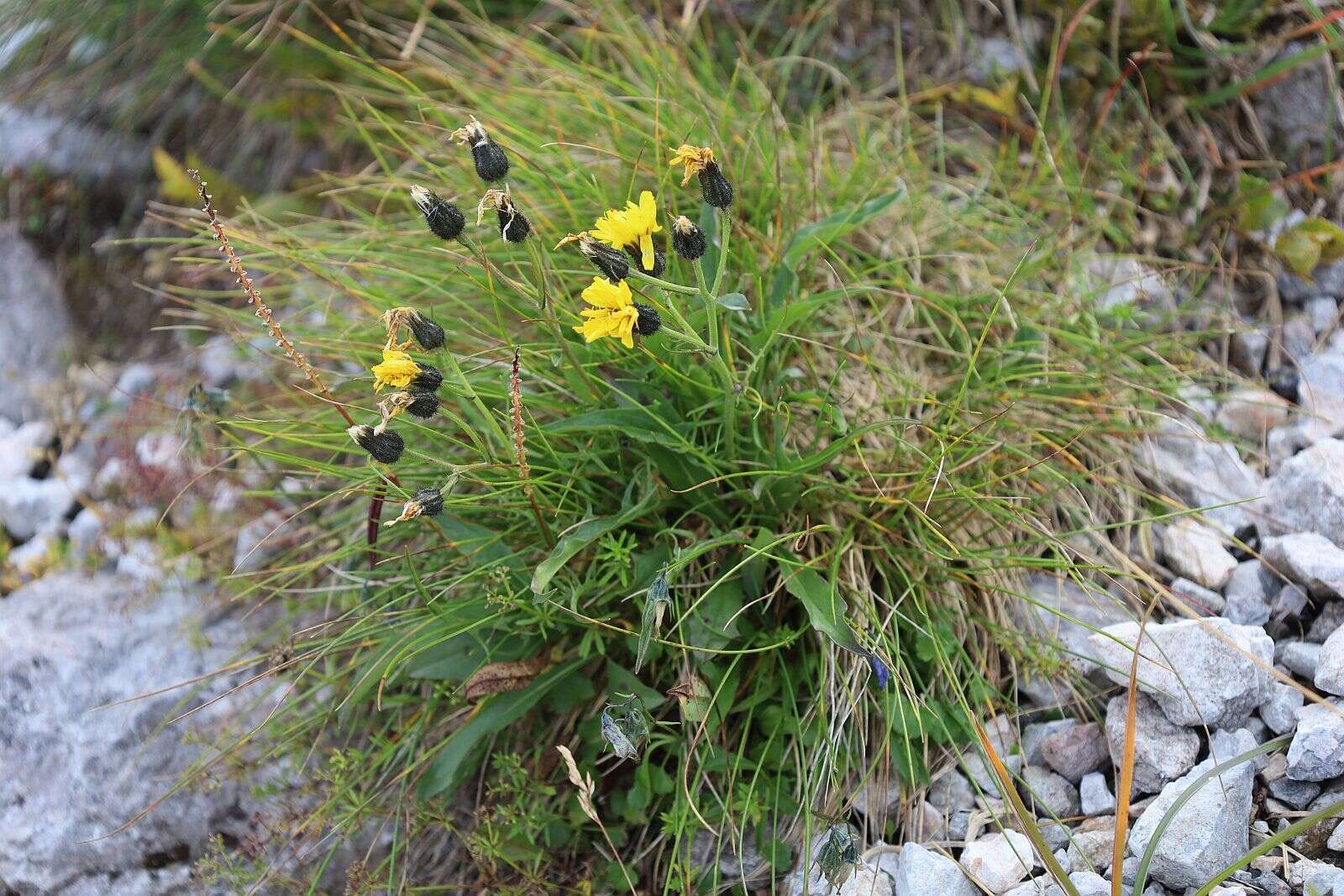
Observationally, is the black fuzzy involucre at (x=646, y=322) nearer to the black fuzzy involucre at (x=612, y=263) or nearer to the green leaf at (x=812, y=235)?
the black fuzzy involucre at (x=612, y=263)

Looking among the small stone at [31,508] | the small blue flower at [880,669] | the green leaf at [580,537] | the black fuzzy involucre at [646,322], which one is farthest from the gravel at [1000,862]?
the small stone at [31,508]

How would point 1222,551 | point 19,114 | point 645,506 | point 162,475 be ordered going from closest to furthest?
1. point 645,506
2. point 1222,551
3. point 162,475
4. point 19,114

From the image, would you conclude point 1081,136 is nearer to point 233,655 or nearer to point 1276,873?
point 1276,873

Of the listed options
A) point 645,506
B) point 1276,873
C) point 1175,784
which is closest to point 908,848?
point 1175,784

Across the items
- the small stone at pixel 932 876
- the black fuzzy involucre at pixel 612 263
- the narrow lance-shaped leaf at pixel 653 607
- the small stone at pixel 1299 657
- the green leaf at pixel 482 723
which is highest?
the black fuzzy involucre at pixel 612 263

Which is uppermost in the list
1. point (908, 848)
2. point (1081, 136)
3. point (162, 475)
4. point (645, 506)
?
point (1081, 136)

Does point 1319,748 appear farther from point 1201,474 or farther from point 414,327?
point 414,327

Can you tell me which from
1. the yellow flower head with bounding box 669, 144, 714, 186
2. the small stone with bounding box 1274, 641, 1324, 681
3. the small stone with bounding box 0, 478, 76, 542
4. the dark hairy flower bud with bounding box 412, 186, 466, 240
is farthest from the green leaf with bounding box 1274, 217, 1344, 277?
the small stone with bounding box 0, 478, 76, 542
